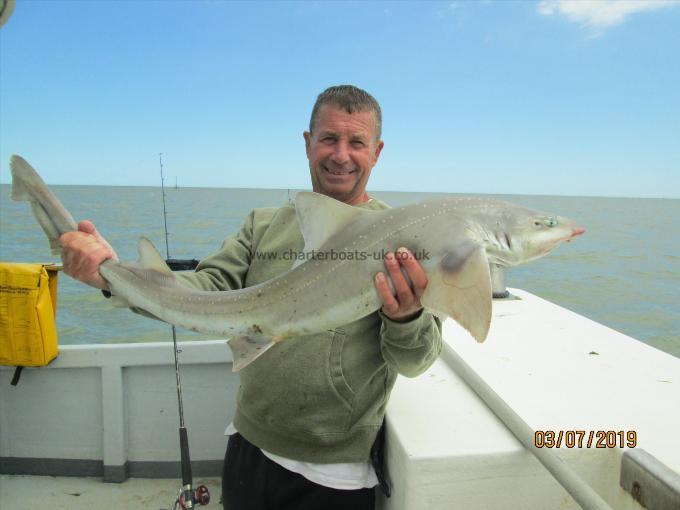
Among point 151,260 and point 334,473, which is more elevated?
point 151,260

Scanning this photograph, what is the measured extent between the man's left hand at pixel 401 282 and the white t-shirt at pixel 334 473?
93 centimetres

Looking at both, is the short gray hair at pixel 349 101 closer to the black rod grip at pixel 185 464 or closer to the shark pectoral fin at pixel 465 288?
the shark pectoral fin at pixel 465 288

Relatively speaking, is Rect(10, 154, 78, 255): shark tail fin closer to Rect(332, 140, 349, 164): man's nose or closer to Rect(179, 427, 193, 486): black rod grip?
Rect(332, 140, 349, 164): man's nose

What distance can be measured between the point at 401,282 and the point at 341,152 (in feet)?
3.53

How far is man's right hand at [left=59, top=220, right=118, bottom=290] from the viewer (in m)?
1.96

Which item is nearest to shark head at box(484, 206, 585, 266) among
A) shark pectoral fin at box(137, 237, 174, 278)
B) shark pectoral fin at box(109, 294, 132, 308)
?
shark pectoral fin at box(137, 237, 174, 278)

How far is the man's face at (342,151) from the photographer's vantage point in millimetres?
2545

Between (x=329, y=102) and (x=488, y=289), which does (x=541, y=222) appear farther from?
(x=329, y=102)

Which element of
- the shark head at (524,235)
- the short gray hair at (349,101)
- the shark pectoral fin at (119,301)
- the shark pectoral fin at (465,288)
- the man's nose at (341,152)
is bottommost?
the shark pectoral fin at (119,301)

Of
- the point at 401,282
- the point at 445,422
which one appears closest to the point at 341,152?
the point at 401,282

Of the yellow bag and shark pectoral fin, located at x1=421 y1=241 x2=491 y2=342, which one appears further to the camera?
the yellow bag
